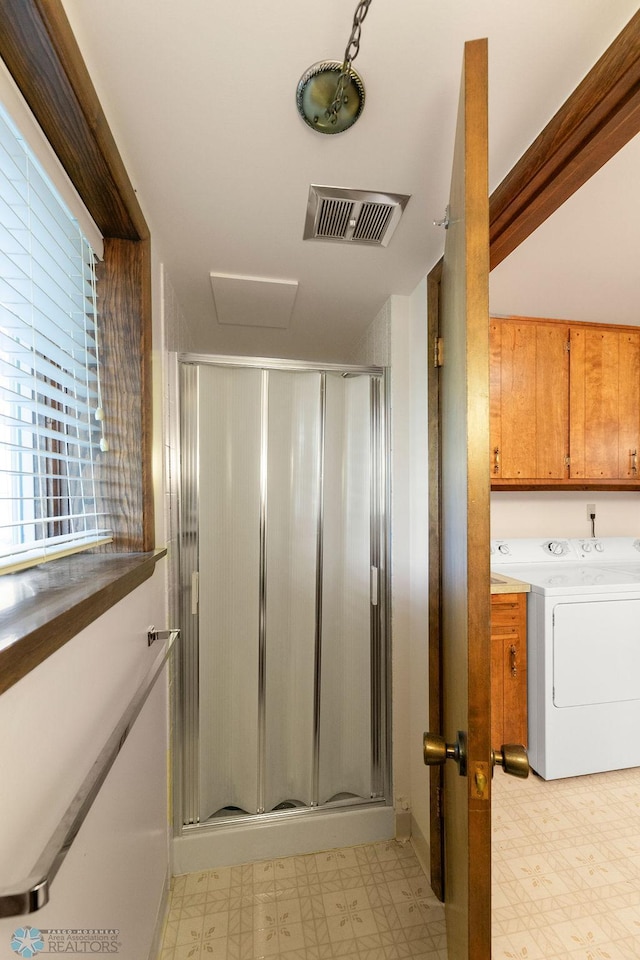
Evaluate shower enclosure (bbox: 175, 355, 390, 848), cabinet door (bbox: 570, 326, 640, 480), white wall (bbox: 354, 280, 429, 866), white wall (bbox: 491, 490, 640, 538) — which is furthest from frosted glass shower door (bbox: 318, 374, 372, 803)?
cabinet door (bbox: 570, 326, 640, 480)

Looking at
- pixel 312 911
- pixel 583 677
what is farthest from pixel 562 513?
pixel 312 911

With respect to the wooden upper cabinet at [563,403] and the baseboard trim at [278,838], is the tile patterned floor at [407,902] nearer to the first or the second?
the baseboard trim at [278,838]

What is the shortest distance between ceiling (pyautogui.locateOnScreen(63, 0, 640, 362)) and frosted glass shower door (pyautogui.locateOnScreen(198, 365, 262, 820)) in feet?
1.68

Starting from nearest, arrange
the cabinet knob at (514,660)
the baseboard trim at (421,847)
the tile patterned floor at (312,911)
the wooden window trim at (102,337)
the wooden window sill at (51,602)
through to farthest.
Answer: the wooden window sill at (51,602)
the wooden window trim at (102,337)
the tile patterned floor at (312,911)
the baseboard trim at (421,847)
the cabinet knob at (514,660)

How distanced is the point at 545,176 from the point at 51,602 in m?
1.38

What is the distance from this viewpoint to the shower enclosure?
168cm

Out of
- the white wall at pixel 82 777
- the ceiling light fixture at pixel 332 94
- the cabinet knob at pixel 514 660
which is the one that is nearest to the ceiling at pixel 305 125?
the ceiling light fixture at pixel 332 94

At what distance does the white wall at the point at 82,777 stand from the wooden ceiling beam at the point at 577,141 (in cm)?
142

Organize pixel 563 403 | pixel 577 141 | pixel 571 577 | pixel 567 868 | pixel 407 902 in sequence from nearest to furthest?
pixel 577 141 → pixel 407 902 → pixel 567 868 → pixel 571 577 → pixel 563 403

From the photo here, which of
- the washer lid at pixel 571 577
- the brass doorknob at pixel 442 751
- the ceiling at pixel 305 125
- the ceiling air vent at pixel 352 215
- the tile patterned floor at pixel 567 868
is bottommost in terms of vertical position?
the tile patterned floor at pixel 567 868

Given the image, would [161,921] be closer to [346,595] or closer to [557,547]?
[346,595]

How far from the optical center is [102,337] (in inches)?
47.3

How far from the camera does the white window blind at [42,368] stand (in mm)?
753

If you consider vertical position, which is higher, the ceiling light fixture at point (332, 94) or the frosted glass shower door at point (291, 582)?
the ceiling light fixture at point (332, 94)
